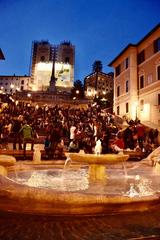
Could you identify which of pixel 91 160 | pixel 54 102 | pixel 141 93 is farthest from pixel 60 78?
pixel 91 160

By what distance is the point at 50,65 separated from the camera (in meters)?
94.5

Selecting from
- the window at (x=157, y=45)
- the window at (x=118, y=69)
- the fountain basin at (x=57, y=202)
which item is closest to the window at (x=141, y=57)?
the window at (x=157, y=45)

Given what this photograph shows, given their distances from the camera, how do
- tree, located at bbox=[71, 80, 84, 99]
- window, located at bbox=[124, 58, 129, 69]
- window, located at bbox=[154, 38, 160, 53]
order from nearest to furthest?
window, located at bbox=[154, 38, 160, 53] < window, located at bbox=[124, 58, 129, 69] < tree, located at bbox=[71, 80, 84, 99]

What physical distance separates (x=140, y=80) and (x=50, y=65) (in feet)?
211

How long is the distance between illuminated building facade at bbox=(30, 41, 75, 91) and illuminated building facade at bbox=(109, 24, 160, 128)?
169ft

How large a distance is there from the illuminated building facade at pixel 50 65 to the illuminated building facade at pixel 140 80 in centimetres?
5149

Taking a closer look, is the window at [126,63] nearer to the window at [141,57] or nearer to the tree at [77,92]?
the window at [141,57]

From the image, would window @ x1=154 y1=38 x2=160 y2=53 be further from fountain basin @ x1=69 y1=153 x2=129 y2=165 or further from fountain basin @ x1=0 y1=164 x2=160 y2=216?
fountain basin @ x1=0 y1=164 x2=160 y2=216

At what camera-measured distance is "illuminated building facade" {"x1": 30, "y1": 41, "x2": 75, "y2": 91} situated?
307 ft

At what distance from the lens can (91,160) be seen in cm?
741

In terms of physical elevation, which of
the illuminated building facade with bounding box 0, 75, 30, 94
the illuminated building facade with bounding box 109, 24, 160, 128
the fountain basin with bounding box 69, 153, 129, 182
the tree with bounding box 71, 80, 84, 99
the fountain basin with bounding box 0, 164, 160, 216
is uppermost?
the illuminated building facade with bounding box 0, 75, 30, 94

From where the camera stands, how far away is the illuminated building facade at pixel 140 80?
98.5 ft

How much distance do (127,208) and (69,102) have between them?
57704mm

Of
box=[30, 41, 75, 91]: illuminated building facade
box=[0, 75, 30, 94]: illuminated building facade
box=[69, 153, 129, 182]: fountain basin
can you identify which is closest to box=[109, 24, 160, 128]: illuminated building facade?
box=[69, 153, 129, 182]: fountain basin
